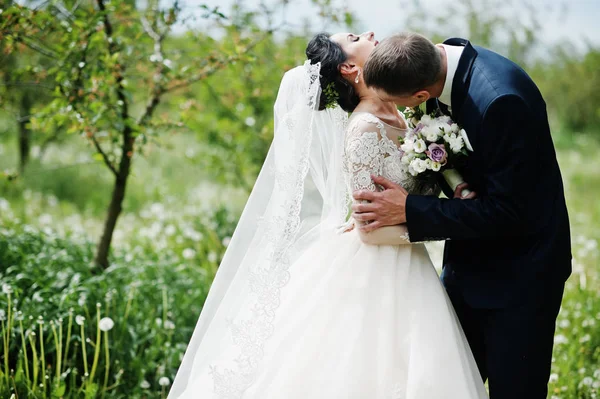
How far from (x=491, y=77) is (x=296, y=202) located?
95 centimetres

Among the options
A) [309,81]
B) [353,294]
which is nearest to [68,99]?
[309,81]

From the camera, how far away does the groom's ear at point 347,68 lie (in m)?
2.86

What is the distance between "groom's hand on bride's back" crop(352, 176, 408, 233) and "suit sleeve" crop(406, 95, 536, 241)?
0.38ft

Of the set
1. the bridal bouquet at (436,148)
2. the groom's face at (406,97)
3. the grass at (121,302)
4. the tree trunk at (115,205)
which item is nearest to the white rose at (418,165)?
the bridal bouquet at (436,148)

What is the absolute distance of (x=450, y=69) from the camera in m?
2.50

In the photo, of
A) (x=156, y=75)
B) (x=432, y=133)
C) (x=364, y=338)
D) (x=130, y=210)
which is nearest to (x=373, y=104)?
(x=432, y=133)

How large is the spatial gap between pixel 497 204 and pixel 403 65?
2.08 feet

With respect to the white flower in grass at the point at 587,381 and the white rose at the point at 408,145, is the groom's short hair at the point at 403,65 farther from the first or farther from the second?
the white flower in grass at the point at 587,381

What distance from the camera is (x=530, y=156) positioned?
2.35 m

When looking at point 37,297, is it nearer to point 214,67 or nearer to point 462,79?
point 214,67

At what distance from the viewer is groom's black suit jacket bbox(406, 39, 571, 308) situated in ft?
7.66

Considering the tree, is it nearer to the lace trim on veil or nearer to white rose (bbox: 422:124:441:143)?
the lace trim on veil

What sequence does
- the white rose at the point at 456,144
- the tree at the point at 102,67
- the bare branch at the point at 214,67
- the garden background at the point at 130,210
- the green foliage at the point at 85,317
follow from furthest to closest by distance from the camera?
the bare branch at the point at 214,67
the tree at the point at 102,67
the garden background at the point at 130,210
the green foliage at the point at 85,317
the white rose at the point at 456,144

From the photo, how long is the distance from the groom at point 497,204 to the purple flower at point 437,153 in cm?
12
